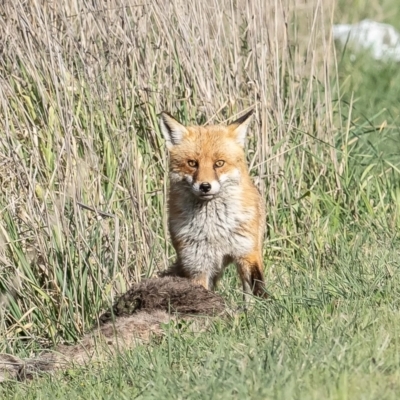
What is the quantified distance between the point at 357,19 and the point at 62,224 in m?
8.37

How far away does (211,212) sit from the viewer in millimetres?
6223

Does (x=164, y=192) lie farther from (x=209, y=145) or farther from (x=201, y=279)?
(x=201, y=279)

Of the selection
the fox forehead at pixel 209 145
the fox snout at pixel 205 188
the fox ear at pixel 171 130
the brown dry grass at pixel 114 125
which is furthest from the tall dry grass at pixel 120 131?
the fox snout at pixel 205 188

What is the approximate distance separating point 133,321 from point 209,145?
4.75ft

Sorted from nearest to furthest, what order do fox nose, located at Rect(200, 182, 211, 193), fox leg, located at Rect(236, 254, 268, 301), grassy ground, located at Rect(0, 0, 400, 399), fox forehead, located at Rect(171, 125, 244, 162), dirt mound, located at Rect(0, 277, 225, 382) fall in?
grassy ground, located at Rect(0, 0, 400, 399) → dirt mound, located at Rect(0, 277, 225, 382) → fox nose, located at Rect(200, 182, 211, 193) → fox leg, located at Rect(236, 254, 268, 301) → fox forehead, located at Rect(171, 125, 244, 162)

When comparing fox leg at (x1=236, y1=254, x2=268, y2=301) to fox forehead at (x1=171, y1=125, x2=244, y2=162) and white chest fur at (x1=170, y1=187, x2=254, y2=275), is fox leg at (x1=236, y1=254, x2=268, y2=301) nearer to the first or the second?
white chest fur at (x1=170, y1=187, x2=254, y2=275)

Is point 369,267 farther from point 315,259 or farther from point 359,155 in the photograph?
point 359,155

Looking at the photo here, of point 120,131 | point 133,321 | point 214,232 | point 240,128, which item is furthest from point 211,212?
point 133,321

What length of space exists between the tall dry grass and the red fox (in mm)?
329

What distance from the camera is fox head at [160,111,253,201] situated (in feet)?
19.9

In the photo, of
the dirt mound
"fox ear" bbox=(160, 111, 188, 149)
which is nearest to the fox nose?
"fox ear" bbox=(160, 111, 188, 149)

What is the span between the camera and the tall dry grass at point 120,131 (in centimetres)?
600

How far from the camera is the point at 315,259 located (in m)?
6.48

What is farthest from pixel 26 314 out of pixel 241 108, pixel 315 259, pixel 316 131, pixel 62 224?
pixel 316 131
